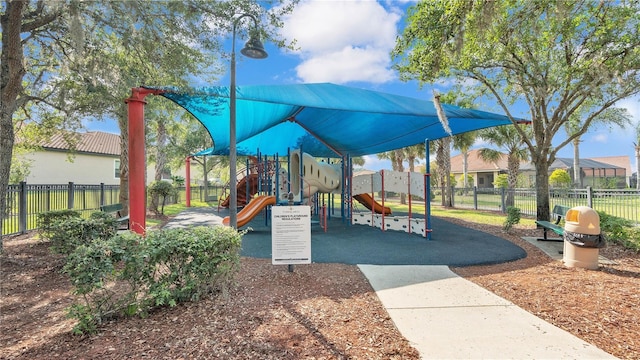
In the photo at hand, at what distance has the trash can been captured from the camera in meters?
5.02

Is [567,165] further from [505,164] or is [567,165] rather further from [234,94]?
[234,94]

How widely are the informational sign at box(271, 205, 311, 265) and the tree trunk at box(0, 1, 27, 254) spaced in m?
4.66

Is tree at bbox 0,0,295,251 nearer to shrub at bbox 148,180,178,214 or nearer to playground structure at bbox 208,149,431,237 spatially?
playground structure at bbox 208,149,431,237

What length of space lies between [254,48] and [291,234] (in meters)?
3.34

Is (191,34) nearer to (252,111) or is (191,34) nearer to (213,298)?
(252,111)

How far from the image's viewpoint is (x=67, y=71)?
752 cm

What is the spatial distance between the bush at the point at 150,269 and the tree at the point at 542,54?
497 cm

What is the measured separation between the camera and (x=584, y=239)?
16.5ft

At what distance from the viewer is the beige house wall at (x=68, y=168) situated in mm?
17797

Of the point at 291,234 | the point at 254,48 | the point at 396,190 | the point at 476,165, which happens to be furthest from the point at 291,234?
the point at 476,165

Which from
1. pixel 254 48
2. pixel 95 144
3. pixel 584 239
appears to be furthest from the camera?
pixel 95 144

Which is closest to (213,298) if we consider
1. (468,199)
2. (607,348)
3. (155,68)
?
(607,348)

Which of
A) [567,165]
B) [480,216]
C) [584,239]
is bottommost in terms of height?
[480,216]

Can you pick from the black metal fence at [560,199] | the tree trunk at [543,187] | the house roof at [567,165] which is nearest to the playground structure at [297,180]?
the tree trunk at [543,187]
